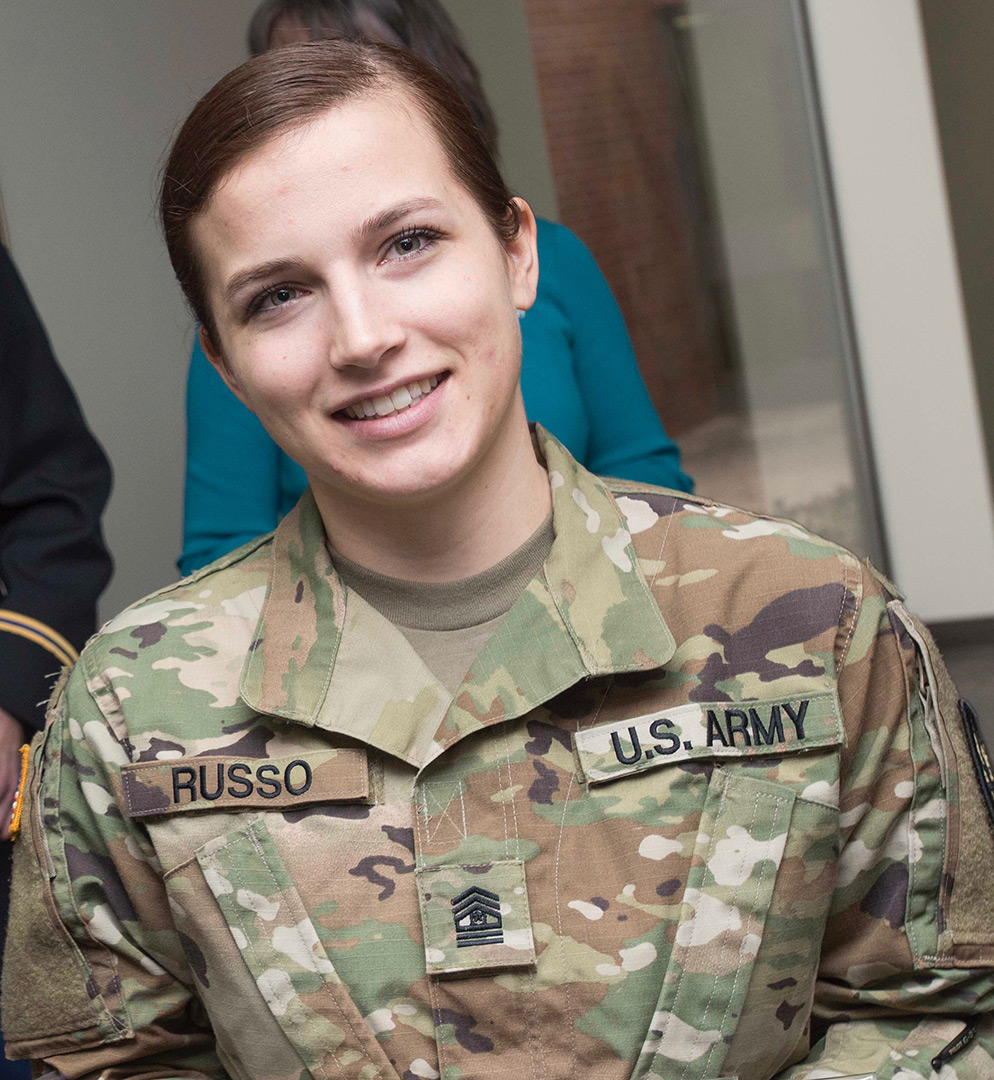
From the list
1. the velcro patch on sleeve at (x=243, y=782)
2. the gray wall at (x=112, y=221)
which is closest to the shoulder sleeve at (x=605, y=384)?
the velcro patch on sleeve at (x=243, y=782)

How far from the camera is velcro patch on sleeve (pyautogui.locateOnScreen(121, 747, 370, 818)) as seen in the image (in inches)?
43.6

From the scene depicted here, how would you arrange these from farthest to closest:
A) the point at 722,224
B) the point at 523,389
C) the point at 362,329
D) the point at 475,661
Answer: the point at 722,224 → the point at 523,389 → the point at 475,661 → the point at 362,329

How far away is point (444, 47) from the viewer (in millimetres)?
1731

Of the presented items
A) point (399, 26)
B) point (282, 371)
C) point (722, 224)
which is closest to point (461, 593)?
point (282, 371)

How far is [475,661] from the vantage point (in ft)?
3.72

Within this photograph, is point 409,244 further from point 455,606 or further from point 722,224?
point 722,224

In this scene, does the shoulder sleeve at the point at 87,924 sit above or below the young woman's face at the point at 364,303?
below

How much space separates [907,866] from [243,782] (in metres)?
0.55

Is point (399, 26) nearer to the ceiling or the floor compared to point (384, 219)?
nearer to the ceiling

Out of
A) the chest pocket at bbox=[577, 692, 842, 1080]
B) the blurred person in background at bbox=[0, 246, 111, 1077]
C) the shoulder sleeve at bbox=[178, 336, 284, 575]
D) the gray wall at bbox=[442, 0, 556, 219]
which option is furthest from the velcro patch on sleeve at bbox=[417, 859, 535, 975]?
the gray wall at bbox=[442, 0, 556, 219]

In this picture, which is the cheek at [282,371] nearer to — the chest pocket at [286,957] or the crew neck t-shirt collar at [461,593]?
the crew neck t-shirt collar at [461,593]

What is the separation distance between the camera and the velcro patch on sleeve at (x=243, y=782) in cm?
111

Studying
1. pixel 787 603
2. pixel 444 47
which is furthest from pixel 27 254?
pixel 787 603

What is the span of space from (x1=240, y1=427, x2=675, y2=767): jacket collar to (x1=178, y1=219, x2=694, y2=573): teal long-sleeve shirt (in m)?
0.51
